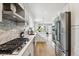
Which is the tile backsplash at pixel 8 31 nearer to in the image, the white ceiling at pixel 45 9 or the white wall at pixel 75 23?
the white ceiling at pixel 45 9

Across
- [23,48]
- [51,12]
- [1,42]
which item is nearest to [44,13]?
[51,12]

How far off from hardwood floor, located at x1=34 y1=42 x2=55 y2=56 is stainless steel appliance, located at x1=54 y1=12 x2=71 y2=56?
0.07 metres

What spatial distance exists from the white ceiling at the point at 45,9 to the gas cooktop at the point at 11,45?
12.6 inches

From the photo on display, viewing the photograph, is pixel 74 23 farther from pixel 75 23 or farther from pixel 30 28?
pixel 30 28

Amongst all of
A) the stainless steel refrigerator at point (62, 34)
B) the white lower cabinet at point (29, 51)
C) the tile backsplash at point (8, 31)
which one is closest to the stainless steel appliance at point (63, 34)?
the stainless steel refrigerator at point (62, 34)

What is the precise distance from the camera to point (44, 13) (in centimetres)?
140

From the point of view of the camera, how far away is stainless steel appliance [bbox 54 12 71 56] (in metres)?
1.42

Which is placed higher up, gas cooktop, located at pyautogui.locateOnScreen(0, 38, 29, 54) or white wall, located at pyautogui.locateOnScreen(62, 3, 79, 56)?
white wall, located at pyautogui.locateOnScreen(62, 3, 79, 56)

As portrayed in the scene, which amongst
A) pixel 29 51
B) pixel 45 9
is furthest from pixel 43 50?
pixel 45 9

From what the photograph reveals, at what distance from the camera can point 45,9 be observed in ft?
4.58

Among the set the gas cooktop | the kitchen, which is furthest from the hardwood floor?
the gas cooktop

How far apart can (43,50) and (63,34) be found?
295 millimetres

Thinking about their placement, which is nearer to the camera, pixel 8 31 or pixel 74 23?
pixel 74 23

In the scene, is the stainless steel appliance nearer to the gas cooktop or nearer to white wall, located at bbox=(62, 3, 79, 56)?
white wall, located at bbox=(62, 3, 79, 56)
